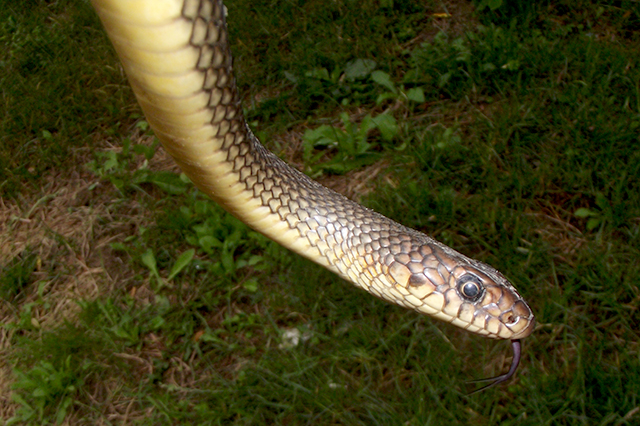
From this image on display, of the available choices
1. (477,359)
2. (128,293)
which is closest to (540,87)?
(477,359)

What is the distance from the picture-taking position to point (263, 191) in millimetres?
2145

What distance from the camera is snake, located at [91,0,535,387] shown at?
1.45m

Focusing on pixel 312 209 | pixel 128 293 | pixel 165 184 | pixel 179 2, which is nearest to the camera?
pixel 179 2

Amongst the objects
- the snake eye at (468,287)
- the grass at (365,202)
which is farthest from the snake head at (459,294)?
the grass at (365,202)

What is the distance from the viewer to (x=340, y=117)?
13.9 ft

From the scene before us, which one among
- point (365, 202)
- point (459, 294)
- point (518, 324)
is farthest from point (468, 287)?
point (365, 202)

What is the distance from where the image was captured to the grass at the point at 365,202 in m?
2.97

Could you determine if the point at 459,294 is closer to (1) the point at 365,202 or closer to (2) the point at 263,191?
(2) the point at 263,191

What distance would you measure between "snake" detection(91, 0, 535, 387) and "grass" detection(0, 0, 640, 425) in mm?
831

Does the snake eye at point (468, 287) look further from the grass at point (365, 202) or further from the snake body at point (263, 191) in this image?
the grass at point (365, 202)

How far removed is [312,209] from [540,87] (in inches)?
85.8

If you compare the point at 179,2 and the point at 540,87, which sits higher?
the point at 179,2

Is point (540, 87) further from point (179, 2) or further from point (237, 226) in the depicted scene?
point (179, 2)

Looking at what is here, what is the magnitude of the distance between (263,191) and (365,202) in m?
1.53
